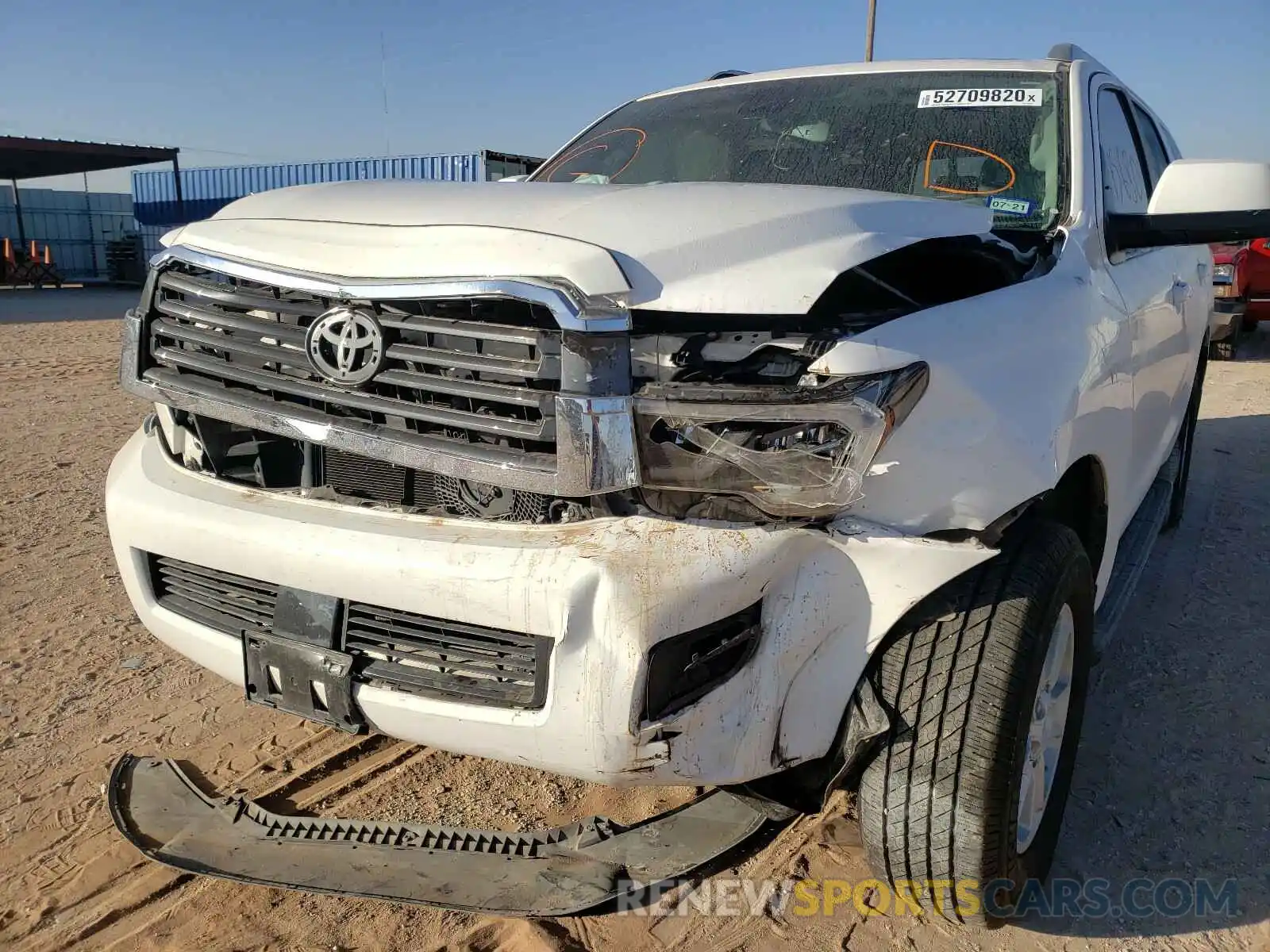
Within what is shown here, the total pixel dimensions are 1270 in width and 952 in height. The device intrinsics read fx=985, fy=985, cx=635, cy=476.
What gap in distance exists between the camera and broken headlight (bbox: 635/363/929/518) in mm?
1626

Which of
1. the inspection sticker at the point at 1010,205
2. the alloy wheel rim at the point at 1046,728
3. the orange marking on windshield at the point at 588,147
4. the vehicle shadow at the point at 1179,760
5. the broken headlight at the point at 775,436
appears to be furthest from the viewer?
the orange marking on windshield at the point at 588,147

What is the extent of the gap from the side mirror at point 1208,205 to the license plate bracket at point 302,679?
2.31 meters

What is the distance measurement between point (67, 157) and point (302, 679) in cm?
3093

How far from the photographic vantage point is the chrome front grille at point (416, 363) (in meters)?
1.76

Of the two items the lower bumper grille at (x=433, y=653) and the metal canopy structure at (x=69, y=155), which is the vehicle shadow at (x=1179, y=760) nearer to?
the lower bumper grille at (x=433, y=653)

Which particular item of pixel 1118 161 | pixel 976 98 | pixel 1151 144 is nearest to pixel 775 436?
pixel 976 98

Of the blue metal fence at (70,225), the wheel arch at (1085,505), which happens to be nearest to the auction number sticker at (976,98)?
the wheel arch at (1085,505)

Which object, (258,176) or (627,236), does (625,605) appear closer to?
(627,236)

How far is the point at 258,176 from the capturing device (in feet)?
91.5

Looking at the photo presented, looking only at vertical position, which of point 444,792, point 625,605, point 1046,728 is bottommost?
point 444,792

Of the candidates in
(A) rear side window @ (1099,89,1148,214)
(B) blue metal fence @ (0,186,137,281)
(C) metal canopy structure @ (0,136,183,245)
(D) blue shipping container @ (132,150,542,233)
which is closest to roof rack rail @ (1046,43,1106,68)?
(A) rear side window @ (1099,89,1148,214)

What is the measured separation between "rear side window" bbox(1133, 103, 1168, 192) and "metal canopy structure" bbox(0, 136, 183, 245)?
26.4m

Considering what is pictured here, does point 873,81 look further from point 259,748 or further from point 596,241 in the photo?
point 259,748

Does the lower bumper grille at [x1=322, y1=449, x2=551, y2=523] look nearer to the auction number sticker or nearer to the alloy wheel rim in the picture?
the alloy wheel rim
